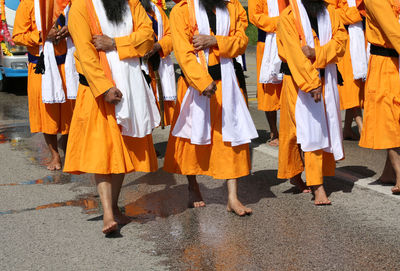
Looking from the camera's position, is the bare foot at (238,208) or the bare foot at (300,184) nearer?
the bare foot at (238,208)

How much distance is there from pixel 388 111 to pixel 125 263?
2832 millimetres

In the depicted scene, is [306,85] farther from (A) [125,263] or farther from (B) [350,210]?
(A) [125,263]

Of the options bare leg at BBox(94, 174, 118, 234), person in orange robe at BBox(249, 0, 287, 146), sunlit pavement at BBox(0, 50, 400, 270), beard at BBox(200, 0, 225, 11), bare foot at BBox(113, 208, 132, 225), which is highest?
beard at BBox(200, 0, 225, 11)

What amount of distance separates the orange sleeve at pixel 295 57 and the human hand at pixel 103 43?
4.99ft

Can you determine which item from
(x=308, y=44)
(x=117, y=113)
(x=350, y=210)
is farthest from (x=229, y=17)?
(x=350, y=210)

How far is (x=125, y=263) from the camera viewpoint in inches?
205

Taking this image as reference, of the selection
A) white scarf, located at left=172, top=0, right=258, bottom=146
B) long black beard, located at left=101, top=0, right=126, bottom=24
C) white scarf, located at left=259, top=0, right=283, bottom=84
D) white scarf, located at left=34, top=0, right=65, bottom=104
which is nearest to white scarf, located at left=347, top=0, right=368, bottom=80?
white scarf, located at left=259, top=0, right=283, bottom=84

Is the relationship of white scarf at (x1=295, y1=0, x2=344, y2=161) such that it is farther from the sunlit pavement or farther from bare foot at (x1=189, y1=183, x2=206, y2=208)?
bare foot at (x1=189, y1=183, x2=206, y2=208)

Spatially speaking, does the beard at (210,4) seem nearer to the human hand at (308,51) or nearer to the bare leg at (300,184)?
the human hand at (308,51)

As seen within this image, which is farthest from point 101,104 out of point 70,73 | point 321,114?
point 70,73

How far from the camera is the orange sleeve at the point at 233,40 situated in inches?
243

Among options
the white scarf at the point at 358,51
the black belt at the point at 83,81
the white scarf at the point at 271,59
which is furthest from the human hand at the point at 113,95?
the white scarf at the point at 358,51

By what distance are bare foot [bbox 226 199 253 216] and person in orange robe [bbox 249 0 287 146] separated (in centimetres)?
277

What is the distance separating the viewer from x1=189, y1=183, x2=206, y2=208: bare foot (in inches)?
260
